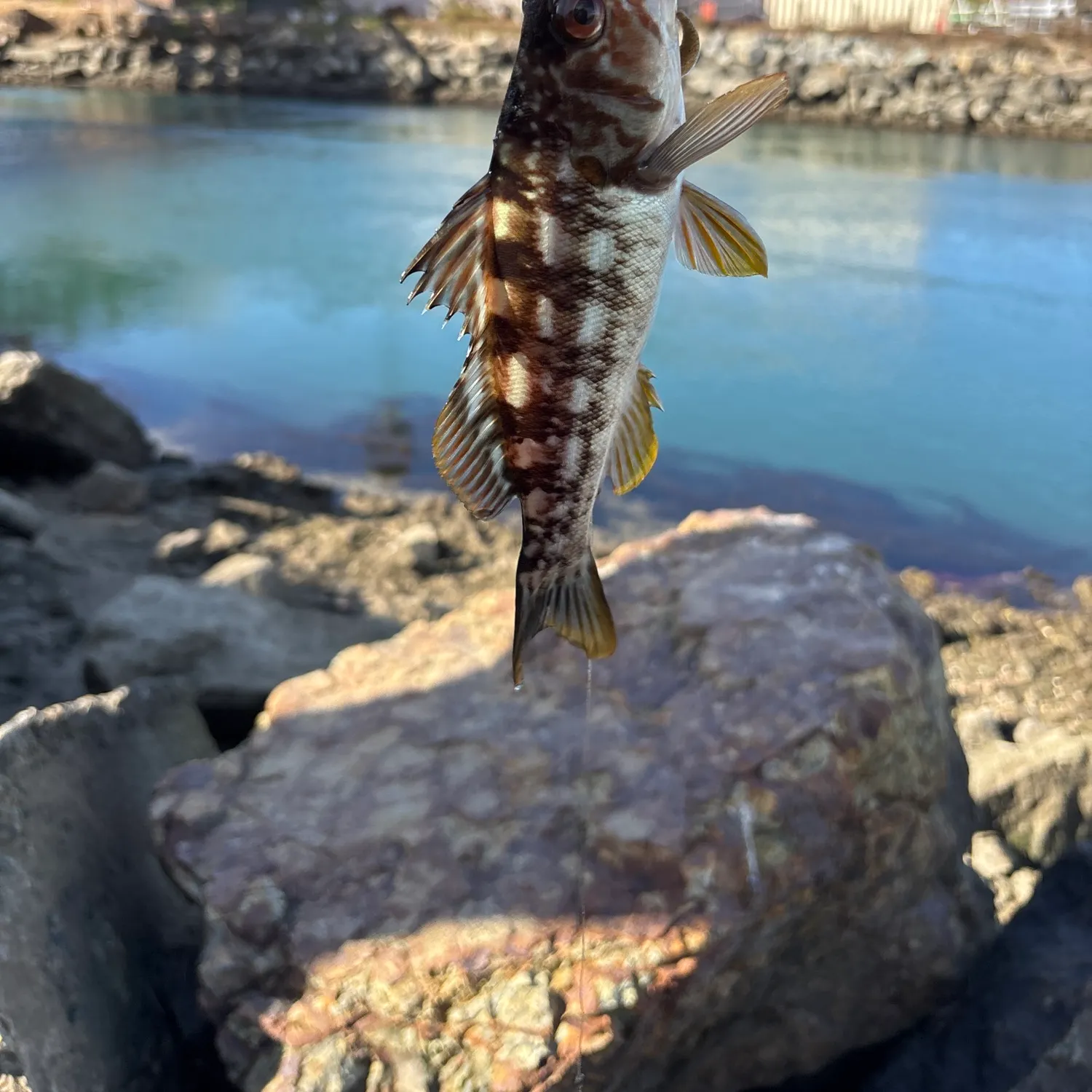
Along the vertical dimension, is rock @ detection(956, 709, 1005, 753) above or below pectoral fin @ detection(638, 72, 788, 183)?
below

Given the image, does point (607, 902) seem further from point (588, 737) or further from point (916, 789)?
point (916, 789)

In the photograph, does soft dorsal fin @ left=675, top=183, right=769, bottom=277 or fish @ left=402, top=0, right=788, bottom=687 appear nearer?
fish @ left=402, top=0, right=788, bottom=687

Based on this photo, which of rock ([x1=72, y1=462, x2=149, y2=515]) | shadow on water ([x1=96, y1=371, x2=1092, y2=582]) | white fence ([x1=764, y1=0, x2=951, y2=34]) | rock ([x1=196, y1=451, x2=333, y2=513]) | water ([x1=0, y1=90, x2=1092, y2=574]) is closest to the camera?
rock ([x1=72, y1=462, x2=149, y2=515])

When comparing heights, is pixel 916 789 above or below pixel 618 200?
below

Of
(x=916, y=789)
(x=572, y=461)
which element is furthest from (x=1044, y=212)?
(x=572, y=461)

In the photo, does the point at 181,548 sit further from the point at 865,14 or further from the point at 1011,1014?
the point at 865,14

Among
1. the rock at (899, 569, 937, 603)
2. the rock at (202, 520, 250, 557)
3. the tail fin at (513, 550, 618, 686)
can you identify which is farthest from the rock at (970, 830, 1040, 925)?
the rock at (202, 520, 250, 557)

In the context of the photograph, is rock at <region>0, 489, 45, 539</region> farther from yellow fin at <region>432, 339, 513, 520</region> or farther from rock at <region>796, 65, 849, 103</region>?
rock at <region>796, 65, 849, 103</region>

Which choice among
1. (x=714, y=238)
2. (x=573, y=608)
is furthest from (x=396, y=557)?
(x=714, y=238)
